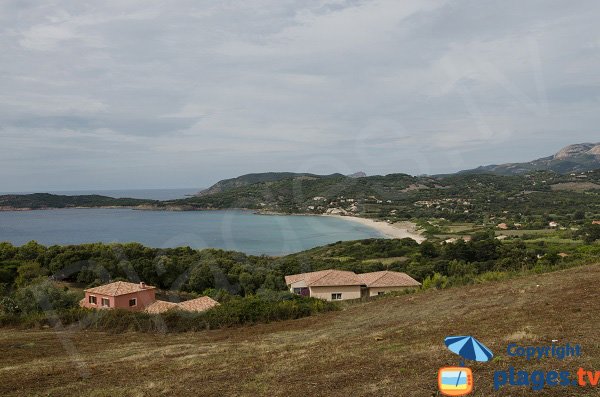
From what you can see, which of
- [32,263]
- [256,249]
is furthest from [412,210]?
[32,263]

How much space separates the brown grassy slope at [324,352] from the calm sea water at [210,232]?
2152 inches

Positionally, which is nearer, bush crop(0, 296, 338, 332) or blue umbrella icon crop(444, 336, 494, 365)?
blue umbrella icon crop(444, 336, 494, 365)

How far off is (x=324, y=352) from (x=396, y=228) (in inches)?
3132

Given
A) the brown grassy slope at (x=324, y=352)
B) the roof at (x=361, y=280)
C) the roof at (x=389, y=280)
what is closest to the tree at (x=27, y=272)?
the roof at (x=361, y=280)

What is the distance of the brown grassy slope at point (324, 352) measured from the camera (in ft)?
18.9

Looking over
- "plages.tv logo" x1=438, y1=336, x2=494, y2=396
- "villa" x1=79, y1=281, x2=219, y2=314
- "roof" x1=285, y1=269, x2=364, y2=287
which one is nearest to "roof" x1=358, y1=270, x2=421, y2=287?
"roof" x1=285, y1=269, x2=364, y2=287

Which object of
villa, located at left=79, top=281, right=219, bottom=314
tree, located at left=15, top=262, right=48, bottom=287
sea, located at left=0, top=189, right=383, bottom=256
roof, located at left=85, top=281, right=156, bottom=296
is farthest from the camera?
sea, located at left=0, top=189, right=383, bottom=256

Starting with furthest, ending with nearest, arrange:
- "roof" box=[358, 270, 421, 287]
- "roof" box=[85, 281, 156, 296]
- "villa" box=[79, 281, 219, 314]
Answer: "roof" box=[358, 270, 421, 287], "roof" box=[85, 281, 156, 296], "villa" box=[79, 281, 219, 314]

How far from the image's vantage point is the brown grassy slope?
5.76m

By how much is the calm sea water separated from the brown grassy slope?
54.7 meters

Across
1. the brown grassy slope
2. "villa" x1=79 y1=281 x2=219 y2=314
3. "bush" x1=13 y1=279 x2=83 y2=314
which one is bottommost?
"villa" x1=79 y1=281 x2=219 y2=314

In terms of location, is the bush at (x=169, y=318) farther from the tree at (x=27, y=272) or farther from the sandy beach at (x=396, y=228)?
the sandy beach at (x=396, y=228)

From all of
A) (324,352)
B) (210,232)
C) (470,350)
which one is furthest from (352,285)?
(210,232)

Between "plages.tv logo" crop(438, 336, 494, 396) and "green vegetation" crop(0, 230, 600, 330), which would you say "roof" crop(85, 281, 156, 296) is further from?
"plages.tv logo" crop(438, 336, 494, 396)
